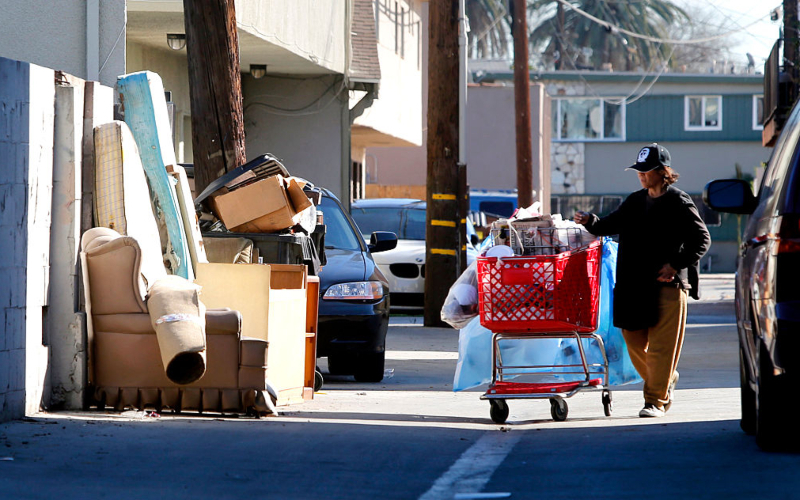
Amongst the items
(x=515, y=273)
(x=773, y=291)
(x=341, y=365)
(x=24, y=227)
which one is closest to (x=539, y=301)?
(x=515, y=273)

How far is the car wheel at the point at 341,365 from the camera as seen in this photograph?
11.9m

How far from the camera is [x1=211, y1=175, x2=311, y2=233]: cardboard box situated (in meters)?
9.69

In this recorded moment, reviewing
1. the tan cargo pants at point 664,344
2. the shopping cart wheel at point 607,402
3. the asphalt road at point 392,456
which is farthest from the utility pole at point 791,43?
the shopping cart wheel at point 607,402

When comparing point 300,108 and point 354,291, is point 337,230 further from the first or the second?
point 300,108

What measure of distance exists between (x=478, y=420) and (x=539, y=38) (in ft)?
177

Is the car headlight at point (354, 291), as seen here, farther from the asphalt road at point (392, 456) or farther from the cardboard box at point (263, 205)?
the asphalt road at point (392, 456)

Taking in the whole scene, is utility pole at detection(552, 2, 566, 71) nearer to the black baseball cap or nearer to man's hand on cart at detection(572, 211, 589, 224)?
the black baseball cap

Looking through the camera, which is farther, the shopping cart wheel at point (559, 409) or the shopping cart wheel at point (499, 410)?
the shopping cart wheel at point (559, 409)

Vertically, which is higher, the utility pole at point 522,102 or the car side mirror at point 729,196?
the utility pole at point 522,102

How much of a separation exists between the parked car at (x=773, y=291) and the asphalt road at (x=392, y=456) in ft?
0.72

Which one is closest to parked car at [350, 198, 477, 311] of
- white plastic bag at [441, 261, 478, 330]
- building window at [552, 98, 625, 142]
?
white plastic bag at [441, 261, 478, 330]

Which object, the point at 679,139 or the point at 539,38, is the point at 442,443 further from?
the point at 539,38

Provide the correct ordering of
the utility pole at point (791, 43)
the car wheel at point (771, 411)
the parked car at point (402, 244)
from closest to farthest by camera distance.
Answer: the car wheel at point (771, 411) → the utility pole at point (791, 43) → the parked car at point (402, 244)

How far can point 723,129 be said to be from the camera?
158 feet
